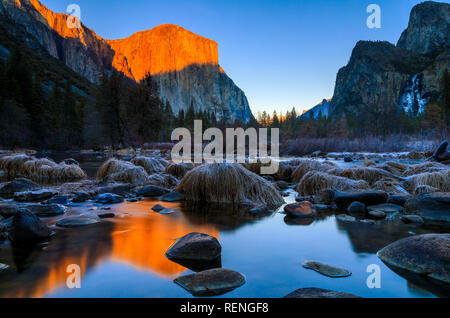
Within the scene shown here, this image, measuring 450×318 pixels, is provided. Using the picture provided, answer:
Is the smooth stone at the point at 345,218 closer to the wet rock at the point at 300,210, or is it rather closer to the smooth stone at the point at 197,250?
the wet rock at the point at 300,210

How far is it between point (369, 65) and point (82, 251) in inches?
7764

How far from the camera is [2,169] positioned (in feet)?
33.6

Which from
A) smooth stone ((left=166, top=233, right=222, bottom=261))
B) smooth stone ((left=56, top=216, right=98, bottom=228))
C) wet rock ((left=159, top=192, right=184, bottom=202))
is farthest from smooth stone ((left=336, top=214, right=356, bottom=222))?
smooth stone ((left=56, top=216, right=98, bottom=228))

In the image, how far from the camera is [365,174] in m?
6.96

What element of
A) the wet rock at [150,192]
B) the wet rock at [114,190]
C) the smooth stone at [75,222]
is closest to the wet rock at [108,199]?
the wet rock at [114,190]

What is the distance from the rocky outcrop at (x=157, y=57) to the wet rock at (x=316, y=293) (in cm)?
14795

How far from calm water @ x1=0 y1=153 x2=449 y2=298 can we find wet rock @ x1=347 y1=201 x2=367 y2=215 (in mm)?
654

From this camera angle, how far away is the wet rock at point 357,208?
173 inches

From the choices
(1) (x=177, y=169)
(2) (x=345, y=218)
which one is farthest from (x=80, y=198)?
(2) (x=345, y=218)

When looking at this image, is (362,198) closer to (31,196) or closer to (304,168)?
(304,168)
